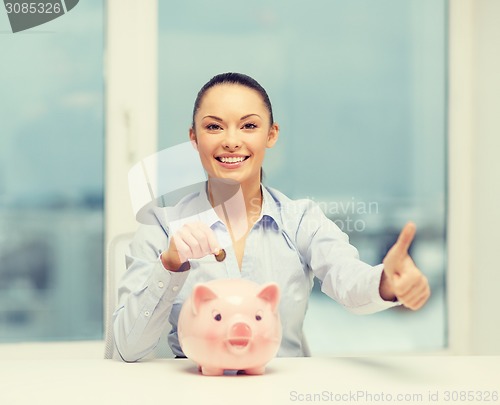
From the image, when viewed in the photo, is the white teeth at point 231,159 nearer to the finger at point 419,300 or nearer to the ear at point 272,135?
the ear at point 272,135

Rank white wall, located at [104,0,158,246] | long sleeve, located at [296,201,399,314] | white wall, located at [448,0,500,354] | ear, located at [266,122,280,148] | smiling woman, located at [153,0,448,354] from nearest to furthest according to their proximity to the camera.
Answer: long sleeve, located at [296,201,399,314], ear, located at [266,122,280,148], white wall, located at [104,0,158,246], smiling woman, located at [153,0,448,354], white wall, located at [448,0,500,354]

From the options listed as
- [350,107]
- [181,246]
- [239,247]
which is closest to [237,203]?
[239,247]

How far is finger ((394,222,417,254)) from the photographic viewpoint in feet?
2.52

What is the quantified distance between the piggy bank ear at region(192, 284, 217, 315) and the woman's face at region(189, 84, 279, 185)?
37 centimetres

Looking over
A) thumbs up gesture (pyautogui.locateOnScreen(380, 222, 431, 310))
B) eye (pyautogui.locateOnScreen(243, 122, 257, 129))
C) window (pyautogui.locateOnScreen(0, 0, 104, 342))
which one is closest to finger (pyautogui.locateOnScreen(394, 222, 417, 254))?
thumbs up gesture (pyautogui.locateOnScreen(380, 222, 431, 310))

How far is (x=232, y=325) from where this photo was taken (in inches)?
31.9

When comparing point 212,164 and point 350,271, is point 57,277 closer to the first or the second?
point 212,164

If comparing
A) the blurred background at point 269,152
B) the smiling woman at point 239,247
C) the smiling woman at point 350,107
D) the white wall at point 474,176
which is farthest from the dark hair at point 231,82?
the white wall at point 474,176

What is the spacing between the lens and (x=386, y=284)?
892 mm

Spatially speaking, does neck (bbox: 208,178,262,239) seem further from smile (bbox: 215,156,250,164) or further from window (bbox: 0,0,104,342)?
window (bbox: 0,0,104,342)

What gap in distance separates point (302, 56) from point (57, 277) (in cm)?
115

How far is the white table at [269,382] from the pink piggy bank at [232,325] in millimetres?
32

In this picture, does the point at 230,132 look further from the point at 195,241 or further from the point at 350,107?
the point at 350,107

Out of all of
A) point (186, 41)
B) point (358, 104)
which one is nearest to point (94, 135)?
point (186, 41)
